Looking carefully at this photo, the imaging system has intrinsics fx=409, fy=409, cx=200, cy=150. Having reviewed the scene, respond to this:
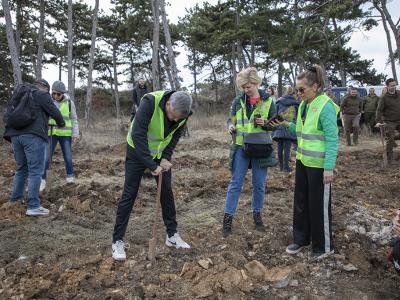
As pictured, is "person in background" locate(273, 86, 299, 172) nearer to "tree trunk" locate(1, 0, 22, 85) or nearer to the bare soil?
the bare soil

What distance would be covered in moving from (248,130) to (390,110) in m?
5.34

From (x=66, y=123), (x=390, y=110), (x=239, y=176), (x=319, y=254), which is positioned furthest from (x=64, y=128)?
(x=390, y=110)

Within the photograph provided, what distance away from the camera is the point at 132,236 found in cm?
448

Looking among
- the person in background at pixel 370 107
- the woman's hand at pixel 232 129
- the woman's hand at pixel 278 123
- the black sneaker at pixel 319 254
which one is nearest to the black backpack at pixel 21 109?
the woman's hand at pixel 232 129

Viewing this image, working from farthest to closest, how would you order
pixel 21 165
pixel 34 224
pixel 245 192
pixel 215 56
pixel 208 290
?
1. pixel 215 56
2. pixel 245 192
3. pixel 21 165
4. pixel 34 224
5. pixel 208 290

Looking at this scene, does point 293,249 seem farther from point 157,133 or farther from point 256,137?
point 157,133

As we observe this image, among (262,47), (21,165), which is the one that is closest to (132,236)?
(21,165)

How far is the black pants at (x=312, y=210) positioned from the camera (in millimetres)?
3816

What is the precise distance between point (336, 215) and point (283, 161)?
315 cm

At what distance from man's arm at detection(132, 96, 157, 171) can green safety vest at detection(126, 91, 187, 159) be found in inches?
1.8

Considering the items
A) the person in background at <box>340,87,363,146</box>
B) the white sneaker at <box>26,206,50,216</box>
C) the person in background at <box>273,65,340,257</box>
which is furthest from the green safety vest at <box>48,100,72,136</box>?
the person in background at <box>340,87,363,146</box>

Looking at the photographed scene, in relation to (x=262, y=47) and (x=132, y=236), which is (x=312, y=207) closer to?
(x=132, y=236)

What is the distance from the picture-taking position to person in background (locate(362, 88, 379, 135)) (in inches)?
497

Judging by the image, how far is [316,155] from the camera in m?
3.78
